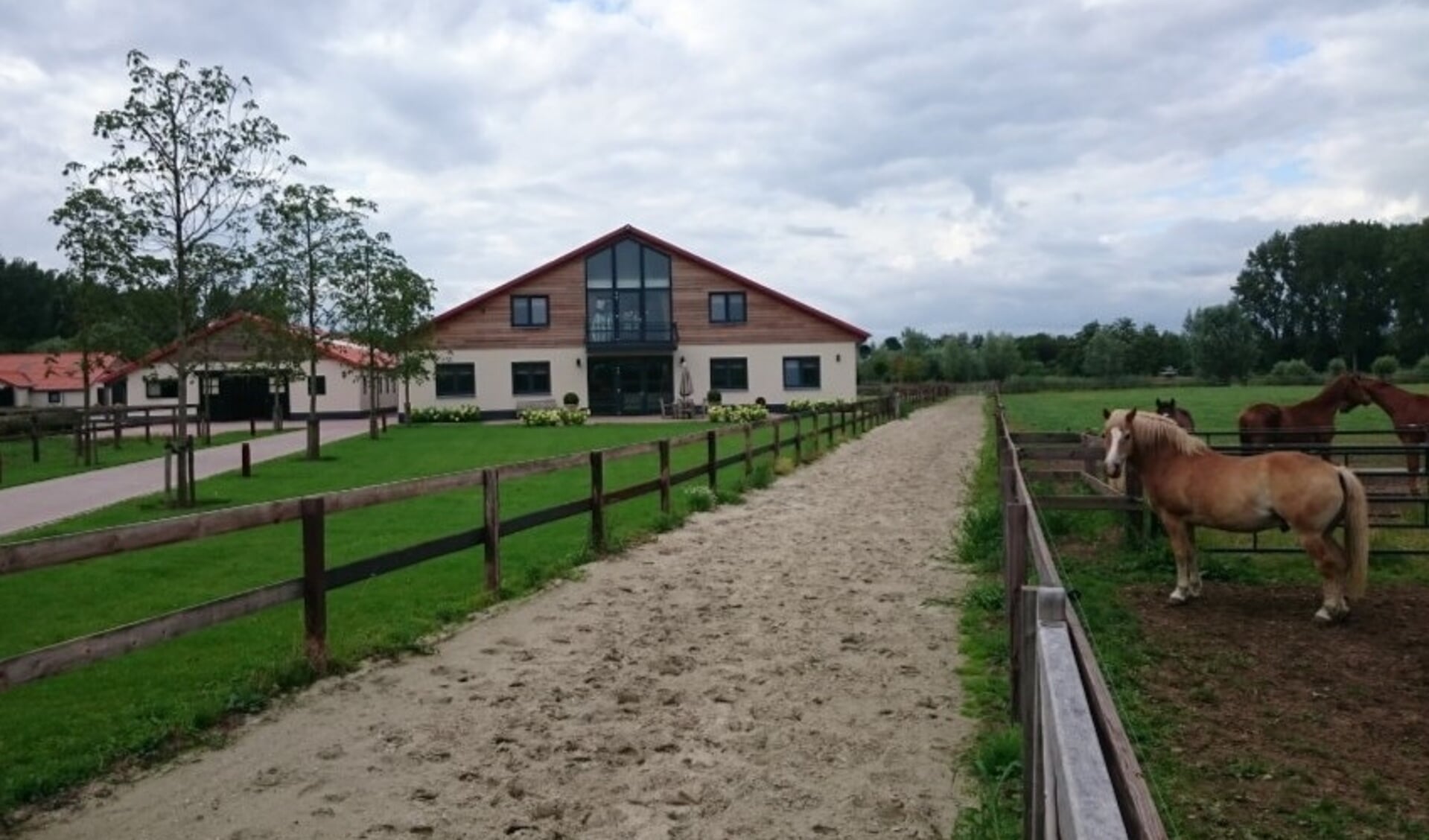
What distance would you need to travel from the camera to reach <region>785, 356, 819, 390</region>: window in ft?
154

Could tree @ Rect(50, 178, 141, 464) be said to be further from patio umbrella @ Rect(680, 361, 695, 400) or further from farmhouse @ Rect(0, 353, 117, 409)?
farmhouse @ Rect(0, 353, 117, 409)

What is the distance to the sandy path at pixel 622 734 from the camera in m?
3.89

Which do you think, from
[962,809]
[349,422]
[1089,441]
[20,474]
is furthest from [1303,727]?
[349,422]

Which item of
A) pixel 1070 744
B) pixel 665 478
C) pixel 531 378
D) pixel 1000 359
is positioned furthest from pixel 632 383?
pixel 1000 359

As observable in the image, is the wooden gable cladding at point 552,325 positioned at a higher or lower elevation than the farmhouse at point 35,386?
higher

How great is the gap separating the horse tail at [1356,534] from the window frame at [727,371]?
1593 inches

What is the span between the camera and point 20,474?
20828 millimetres

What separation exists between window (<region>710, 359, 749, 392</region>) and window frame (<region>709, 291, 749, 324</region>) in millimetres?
1759

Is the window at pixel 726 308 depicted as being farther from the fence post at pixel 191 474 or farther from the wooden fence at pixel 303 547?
the wooden fence at pixel 303 547

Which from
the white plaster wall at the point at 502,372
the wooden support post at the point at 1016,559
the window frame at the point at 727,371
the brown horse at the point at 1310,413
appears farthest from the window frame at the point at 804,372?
the wooden support post at the point at 1016,559

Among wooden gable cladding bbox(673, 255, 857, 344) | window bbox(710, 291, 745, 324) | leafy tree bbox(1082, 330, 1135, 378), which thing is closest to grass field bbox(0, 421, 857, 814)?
wooden gable cladding bbox(673, 255, 857, 344)

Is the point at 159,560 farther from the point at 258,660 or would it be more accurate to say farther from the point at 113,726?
the point at 113,726

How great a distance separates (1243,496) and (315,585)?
5.96 meters

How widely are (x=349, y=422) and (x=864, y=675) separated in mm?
42130
